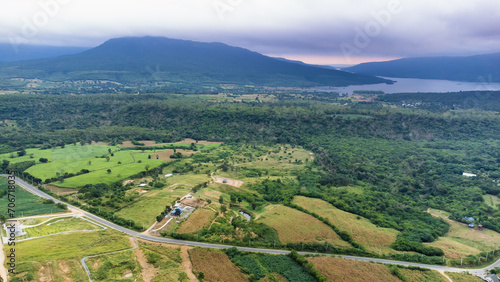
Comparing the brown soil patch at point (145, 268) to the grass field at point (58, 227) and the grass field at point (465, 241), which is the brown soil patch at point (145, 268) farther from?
the grass field at point (465, 241)

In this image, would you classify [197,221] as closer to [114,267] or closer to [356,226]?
[114,267]

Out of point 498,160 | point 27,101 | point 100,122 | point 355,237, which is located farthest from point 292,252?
point 27,101

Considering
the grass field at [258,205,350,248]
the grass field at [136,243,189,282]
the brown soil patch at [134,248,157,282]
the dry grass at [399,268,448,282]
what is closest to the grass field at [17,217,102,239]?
the grass field at [136,243,189,282]

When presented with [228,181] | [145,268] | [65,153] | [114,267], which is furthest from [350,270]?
[65,153]

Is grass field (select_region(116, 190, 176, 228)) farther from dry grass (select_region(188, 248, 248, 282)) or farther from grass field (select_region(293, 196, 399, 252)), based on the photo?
grass field (select_region(293, 196, 399, 252))

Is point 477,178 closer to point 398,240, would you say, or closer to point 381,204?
point 381,204

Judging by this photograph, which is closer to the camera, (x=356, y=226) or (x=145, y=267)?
(x=145, y=267)

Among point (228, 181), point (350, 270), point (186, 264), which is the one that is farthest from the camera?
point (228, 181)
